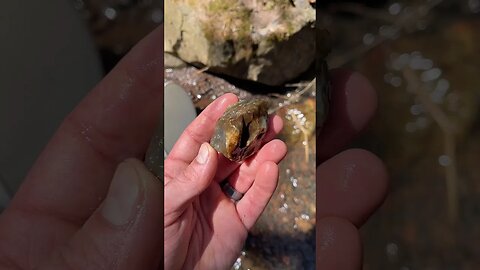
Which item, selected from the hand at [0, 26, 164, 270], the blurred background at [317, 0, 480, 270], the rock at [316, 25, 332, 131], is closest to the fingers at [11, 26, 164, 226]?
the hand at [0, 26, 164, 270]

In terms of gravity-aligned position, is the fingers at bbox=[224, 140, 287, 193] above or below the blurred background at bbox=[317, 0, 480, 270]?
above

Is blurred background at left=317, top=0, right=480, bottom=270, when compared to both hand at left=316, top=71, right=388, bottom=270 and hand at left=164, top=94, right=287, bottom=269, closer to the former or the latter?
hand at left=316, top=71, right=388, bottom=270

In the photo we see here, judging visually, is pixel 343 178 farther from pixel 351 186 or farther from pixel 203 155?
pixel 203 155

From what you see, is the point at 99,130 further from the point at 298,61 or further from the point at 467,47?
the point at 467,47

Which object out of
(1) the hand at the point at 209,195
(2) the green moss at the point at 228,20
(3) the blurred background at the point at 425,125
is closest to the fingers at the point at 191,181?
(1) the hand at the point at 209,195

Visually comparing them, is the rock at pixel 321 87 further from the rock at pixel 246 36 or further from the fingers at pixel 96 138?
the fingers at pixel 96 138

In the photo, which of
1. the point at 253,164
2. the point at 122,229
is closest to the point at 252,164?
the point at 253,164

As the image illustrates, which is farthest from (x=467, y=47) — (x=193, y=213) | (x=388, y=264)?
(x=193, y=213)
